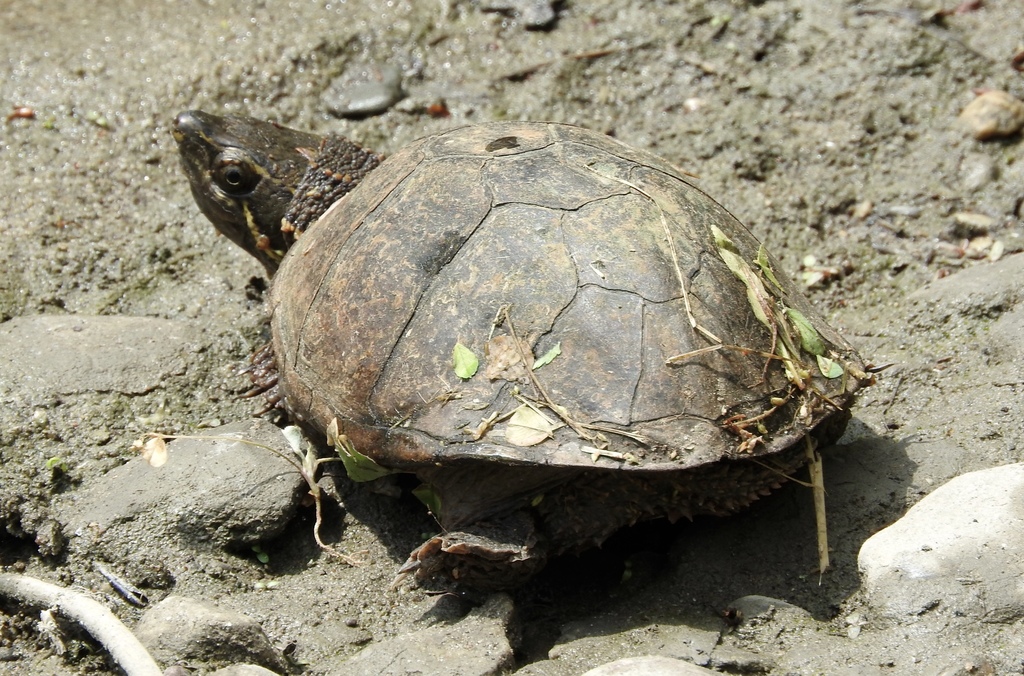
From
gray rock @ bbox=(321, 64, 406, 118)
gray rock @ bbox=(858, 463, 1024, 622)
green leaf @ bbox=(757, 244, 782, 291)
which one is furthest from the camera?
gray rock @ bbox=(321, 64, 406, 118)

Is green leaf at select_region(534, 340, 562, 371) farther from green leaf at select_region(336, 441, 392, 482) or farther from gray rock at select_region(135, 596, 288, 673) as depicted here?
gray rock at select_region(135, 596, 288, 673)

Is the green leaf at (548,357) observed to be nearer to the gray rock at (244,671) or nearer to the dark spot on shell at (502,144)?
the dark spot on shell at (502,144)

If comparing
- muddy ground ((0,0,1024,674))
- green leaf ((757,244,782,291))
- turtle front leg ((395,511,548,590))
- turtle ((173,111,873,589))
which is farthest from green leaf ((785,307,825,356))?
turtle front leg ((395,511,548,590))

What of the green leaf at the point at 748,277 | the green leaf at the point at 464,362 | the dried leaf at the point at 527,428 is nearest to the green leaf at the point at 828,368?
the green leaf at the point at 748,277

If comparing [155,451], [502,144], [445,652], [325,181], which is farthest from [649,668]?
[325,181]

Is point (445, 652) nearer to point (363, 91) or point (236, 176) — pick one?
point (236, 176)
